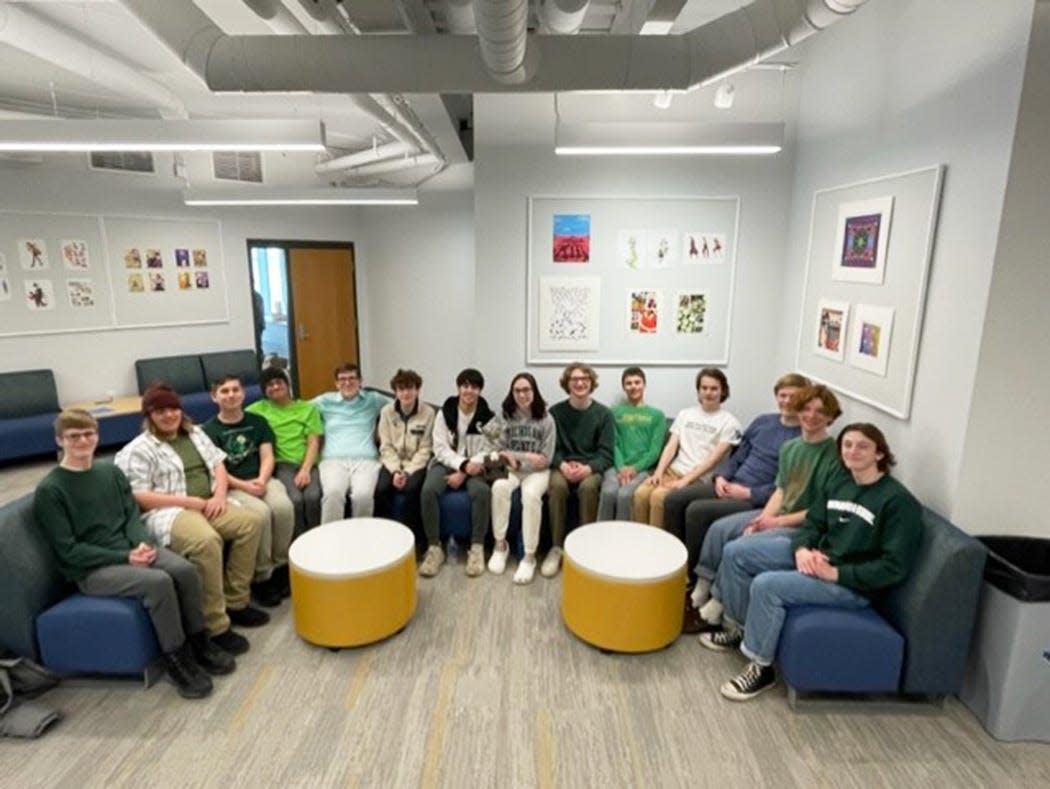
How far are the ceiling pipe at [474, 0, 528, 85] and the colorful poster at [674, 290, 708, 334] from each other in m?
2.33

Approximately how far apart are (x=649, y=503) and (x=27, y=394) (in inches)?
231

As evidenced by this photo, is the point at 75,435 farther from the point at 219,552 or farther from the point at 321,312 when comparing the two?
the point at 321,312

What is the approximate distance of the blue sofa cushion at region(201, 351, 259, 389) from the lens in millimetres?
6867

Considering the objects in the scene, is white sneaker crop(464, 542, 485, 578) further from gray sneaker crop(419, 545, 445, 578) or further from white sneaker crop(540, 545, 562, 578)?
white sneaker crop(540, 545, 562, 578)

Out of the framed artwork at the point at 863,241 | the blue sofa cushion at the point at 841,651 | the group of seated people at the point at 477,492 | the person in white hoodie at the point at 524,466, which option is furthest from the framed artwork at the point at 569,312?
the blue sofa cushion at the point at 841,651

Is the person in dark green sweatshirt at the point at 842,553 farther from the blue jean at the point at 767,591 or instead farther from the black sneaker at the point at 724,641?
the black sneaker at the point at 724,641

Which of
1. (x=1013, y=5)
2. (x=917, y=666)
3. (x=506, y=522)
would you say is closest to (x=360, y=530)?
(x=506, y=522)

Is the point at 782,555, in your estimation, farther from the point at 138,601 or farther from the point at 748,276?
the point at 138,601

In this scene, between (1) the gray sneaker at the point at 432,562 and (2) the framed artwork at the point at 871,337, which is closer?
(2) the framed artwork at the point at 871,337

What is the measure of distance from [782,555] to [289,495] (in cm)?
275

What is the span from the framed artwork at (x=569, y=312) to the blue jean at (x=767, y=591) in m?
2.03

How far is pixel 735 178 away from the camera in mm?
4254

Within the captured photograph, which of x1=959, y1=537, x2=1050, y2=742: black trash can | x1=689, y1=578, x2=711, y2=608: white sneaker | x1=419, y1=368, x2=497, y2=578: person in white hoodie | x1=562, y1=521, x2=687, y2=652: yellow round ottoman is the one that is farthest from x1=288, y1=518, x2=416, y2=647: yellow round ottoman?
x1=959, y1=537, x2=1050, y2=742: black trash can

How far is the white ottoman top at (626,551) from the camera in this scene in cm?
285
